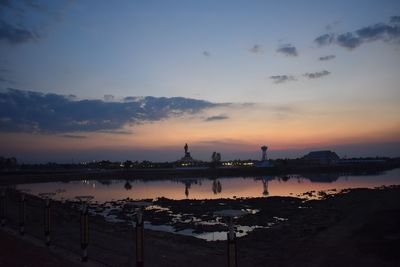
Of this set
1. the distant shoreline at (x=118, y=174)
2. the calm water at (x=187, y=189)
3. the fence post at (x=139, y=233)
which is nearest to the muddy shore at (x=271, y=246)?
the fence post at (x=139, y=233)

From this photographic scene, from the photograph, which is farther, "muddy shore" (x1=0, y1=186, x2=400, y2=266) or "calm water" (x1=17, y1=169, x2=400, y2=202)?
"calm water" (x1=17, y1=169, x2=400, y2=202)

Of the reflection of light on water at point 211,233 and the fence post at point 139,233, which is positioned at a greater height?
the fence post at point 139,233

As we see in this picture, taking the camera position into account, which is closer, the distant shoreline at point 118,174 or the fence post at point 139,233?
the fence post at point 139,233

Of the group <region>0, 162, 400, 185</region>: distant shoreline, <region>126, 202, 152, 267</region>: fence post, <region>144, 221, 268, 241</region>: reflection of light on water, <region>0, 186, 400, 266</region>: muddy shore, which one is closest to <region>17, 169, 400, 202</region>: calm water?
<region>0, 162, 400, 185</region>: distant shoreline

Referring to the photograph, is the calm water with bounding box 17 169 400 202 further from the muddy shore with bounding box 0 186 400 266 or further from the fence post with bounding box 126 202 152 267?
the fence post with bounding box 126 202 152 267

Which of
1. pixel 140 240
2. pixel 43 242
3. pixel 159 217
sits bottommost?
pixel 159 217

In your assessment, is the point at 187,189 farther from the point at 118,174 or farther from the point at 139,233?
the point at 139,233

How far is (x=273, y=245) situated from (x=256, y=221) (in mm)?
8955

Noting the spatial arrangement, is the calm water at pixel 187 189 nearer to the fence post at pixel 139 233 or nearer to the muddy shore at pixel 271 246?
the muddy shore at pixel 271 246

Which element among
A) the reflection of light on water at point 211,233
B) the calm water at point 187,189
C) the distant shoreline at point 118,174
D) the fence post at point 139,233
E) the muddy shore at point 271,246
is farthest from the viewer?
the distant shoreline at point 118,174

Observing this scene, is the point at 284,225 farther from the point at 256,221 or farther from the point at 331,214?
the point at 331,214

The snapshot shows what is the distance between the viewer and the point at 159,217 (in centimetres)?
2978

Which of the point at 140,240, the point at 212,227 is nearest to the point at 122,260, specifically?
the point at 140,240

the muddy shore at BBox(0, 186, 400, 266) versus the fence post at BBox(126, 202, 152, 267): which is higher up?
the fence post at BBox(126, 202, 152, 267)
